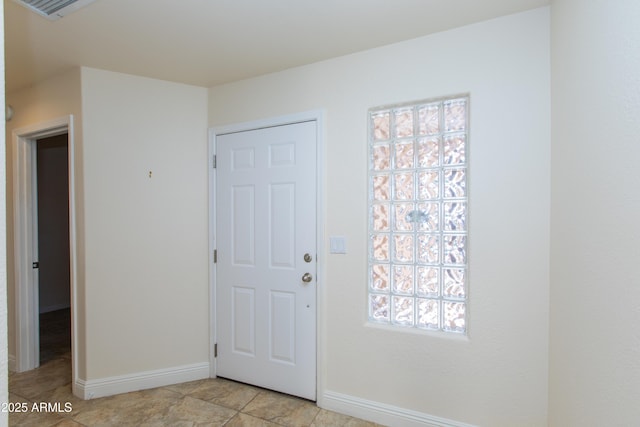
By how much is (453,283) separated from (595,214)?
2.72 feet

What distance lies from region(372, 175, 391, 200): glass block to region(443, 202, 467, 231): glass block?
362 millimetres

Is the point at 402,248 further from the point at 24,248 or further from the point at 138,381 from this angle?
the point at 24,248

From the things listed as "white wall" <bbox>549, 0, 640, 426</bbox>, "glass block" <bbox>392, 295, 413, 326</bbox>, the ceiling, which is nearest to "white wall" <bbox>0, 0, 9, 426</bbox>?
the ceiling

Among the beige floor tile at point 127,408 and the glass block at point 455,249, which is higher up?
the glass block at point 455,249

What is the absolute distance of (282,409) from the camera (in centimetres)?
216

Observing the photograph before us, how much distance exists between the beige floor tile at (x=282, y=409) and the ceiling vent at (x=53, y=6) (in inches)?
102

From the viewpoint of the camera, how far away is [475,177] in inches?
70.0

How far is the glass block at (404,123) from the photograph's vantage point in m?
1.99

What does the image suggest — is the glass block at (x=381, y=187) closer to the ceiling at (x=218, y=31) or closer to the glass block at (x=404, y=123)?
the glass block at (x=404, y=123)

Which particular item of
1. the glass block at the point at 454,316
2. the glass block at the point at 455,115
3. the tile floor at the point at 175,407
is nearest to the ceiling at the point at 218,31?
the glass block at the point at 455,115

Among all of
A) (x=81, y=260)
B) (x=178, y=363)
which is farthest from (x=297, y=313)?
(x=81, y=260)

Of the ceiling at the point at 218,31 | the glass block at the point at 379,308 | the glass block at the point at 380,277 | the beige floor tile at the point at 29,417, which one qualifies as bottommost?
the beige floor tile at the point at 29,417

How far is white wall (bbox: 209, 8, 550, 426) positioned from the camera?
1650 mm

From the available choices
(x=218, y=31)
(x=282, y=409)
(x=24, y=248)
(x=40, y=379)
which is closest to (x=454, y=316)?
(x=282, y=409)
